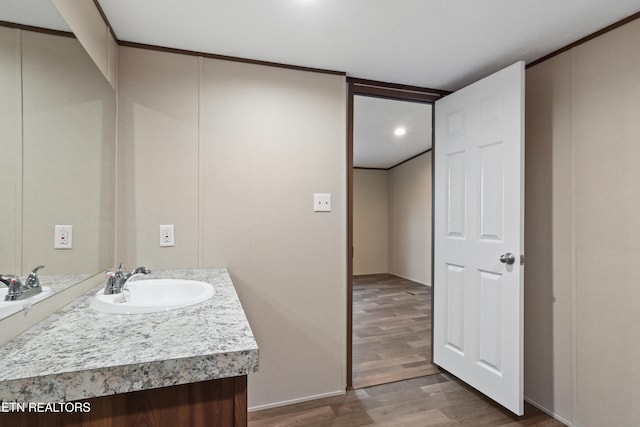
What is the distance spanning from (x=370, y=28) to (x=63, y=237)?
1.69 m

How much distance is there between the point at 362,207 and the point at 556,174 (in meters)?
4.94

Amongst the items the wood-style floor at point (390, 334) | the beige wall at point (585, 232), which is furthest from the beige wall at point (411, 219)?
the beige wall at point (585, 232)

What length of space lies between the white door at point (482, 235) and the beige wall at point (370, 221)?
13.9 feet

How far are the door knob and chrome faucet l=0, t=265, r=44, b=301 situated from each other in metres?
2.18

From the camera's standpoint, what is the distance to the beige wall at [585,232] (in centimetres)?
160

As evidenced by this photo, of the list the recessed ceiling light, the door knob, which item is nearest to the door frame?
the door knob

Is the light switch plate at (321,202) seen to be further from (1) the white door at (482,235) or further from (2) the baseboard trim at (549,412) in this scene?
(2) the baseboard trim at (549,412)

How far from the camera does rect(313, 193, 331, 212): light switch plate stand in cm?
216

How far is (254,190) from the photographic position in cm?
204

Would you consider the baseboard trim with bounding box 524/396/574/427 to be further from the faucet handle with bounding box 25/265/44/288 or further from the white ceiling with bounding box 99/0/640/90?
the faucet handle with bounding box 25/265/44/288

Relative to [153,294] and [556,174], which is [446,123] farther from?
[153,294]

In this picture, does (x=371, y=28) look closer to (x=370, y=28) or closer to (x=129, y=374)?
(x=370, y=28)

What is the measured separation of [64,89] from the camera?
47.9 inches

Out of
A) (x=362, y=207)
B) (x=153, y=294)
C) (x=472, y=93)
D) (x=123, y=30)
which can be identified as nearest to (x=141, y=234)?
(x=153, y=294)
